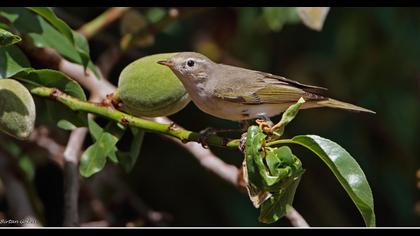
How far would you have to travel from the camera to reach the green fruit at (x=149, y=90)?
1533 millimetres

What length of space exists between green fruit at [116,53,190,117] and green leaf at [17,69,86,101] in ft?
0.26

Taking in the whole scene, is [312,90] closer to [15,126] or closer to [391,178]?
[15,126]

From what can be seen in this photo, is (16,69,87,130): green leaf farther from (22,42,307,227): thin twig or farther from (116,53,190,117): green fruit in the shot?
(22,42,307,227): thin twig

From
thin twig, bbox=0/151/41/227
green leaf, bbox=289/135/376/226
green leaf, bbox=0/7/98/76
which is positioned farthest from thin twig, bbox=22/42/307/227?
green leaf, bbox=289/135/376/226

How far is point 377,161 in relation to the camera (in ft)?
9.79

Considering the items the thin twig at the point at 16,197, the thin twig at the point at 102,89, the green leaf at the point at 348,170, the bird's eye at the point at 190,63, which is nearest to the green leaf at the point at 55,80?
the thin twig at the point at 102,89

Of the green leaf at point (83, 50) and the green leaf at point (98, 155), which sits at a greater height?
the green leaf at point (83, 50)

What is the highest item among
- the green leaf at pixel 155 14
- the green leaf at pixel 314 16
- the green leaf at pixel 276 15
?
the green leaf at pixel 314 16

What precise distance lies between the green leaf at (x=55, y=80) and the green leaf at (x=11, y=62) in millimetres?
22

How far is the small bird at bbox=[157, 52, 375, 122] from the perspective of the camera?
1753 millimetres

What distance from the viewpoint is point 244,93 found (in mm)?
1808

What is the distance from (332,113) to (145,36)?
2.89 feet

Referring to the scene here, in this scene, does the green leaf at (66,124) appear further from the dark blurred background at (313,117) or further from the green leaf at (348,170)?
the dark blurred background at (313,117)

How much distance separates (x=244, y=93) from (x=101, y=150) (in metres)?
0.37
